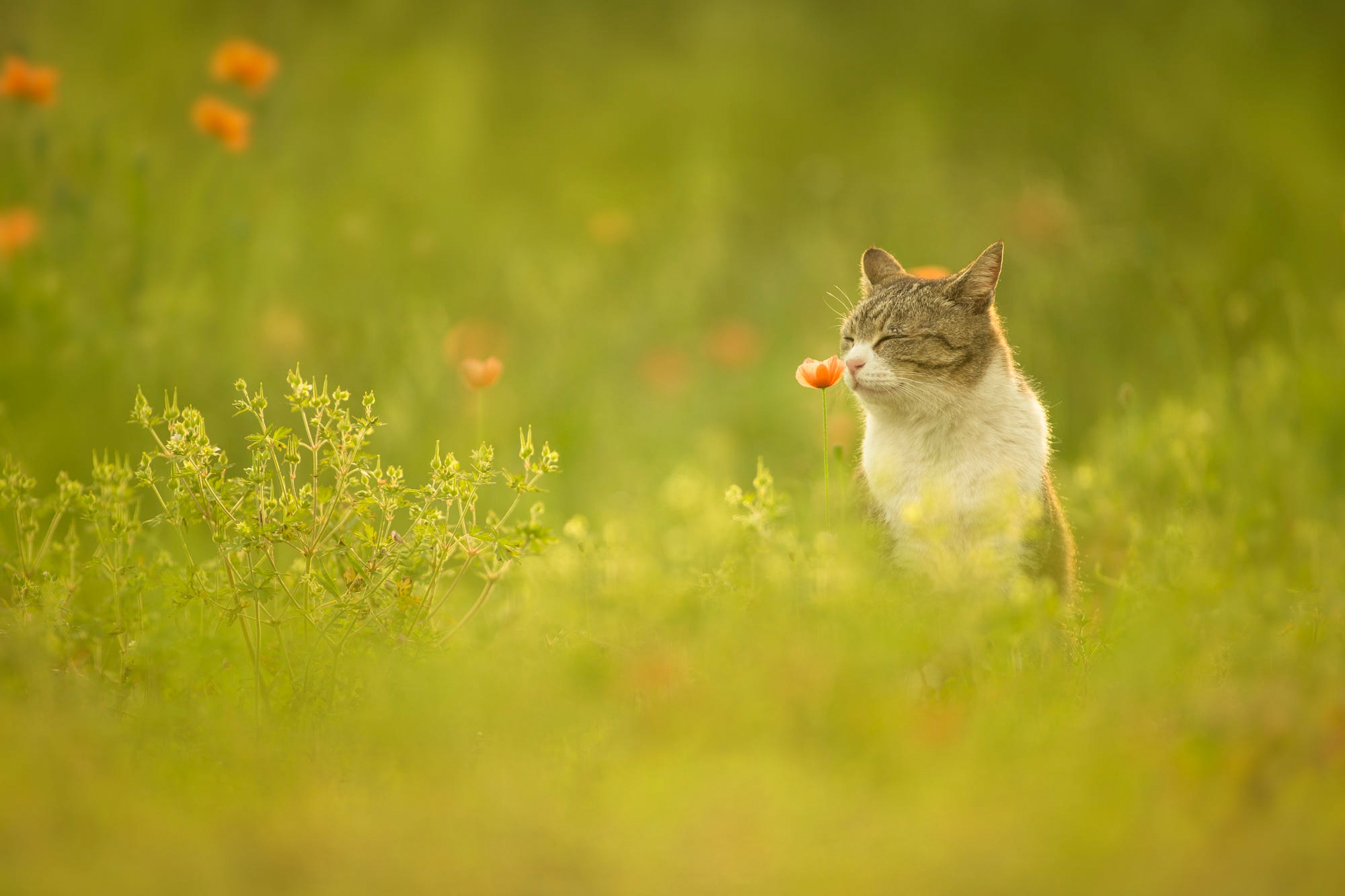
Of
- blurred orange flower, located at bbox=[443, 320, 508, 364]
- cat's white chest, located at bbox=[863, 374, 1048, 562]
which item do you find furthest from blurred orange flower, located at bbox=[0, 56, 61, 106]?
cat's white chest, located at bbox=[863, 374, 1048, 562]

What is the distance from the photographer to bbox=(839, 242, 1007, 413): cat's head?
3.10 meters

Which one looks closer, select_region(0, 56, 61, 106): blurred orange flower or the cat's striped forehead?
the cat's striped forehead

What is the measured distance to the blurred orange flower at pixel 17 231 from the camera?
4277 mm

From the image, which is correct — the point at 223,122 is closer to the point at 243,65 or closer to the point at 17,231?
the point at 243,65

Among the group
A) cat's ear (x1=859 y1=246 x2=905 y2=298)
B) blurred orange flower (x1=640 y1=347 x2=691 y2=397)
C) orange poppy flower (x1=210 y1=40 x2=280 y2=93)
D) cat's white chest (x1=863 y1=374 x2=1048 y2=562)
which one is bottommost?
cat's white chest (x1=863 y1=374 x2=1048 y2=562)

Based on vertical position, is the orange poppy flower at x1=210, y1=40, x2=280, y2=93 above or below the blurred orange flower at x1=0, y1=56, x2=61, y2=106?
above

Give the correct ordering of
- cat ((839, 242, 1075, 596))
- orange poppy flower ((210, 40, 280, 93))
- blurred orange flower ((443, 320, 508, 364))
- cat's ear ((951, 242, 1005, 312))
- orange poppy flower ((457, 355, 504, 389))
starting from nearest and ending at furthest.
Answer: cat ((839, 242, 1075, 596)) → orange poppy flower ((457, 355, 504, 389)) → cat's ear ((951, 242, 1005, 312)) → orange poppy flower ((210, 40, 280, 93)) → blurred orange flower ((443, 320, 508, 364))

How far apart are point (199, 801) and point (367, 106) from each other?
587cm

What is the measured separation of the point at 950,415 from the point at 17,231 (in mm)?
3774

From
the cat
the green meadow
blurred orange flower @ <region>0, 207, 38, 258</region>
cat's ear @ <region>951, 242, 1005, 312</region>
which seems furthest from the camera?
blurred orange flower @ <region>0, 207, 38, 258</region>

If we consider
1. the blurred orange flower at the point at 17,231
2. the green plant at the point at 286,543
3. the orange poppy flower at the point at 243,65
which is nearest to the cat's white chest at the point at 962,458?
the green plant at the point at 286,543

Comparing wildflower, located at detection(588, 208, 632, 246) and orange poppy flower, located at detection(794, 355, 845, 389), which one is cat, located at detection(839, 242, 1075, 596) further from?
A: wildflower, located at detection(588, 208, 632, 246)

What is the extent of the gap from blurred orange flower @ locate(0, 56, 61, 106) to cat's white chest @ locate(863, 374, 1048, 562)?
3556mm

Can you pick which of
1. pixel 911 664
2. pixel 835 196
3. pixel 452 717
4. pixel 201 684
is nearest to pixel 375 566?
pixel 201 684
